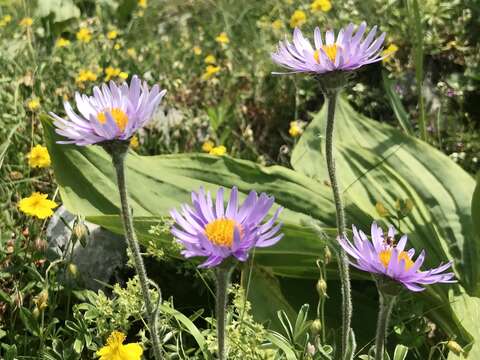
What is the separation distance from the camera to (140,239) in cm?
211

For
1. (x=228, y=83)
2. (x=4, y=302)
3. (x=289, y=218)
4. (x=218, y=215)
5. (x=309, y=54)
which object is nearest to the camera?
(x=218, y=215)

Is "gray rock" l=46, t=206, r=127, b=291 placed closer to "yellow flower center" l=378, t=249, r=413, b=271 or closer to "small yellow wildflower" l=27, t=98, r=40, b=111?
"small yellow wildflower" l=27, t=98, r=40, b=111

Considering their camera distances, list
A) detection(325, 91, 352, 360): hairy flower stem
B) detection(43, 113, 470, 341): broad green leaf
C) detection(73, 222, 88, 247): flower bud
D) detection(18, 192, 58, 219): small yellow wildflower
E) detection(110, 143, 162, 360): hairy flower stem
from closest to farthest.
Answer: detection(110, 143, 162, 360): hairy flower stem, detection(325, 91, 352, 360): hairy flower stem, detection(73, 222, 88, 247): flower bud, detection(18, 192, 58, 219): small yellow wildflower, detection(43, 113, 470, 341): broad green leaf

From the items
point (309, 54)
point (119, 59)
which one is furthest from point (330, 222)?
point (119, 59)

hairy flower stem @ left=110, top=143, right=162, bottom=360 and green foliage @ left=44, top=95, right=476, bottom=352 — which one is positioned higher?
hairy flower stem @ left=110, top=143, right=162, bottom=360

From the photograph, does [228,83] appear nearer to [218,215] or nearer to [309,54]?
[309,54]

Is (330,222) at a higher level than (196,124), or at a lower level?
lower

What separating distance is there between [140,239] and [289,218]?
54 cm

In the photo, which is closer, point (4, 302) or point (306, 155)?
point (4, 302)

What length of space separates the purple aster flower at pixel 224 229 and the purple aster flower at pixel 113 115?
193 millimetres

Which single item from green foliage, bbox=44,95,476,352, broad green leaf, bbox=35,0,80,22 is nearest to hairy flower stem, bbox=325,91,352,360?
green foliage, bbox=44,95,476,352

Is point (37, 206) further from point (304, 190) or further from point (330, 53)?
point (330, 53)

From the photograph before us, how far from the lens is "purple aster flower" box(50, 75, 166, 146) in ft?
4.06

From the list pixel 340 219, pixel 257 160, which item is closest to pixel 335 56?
pixel 340 219
